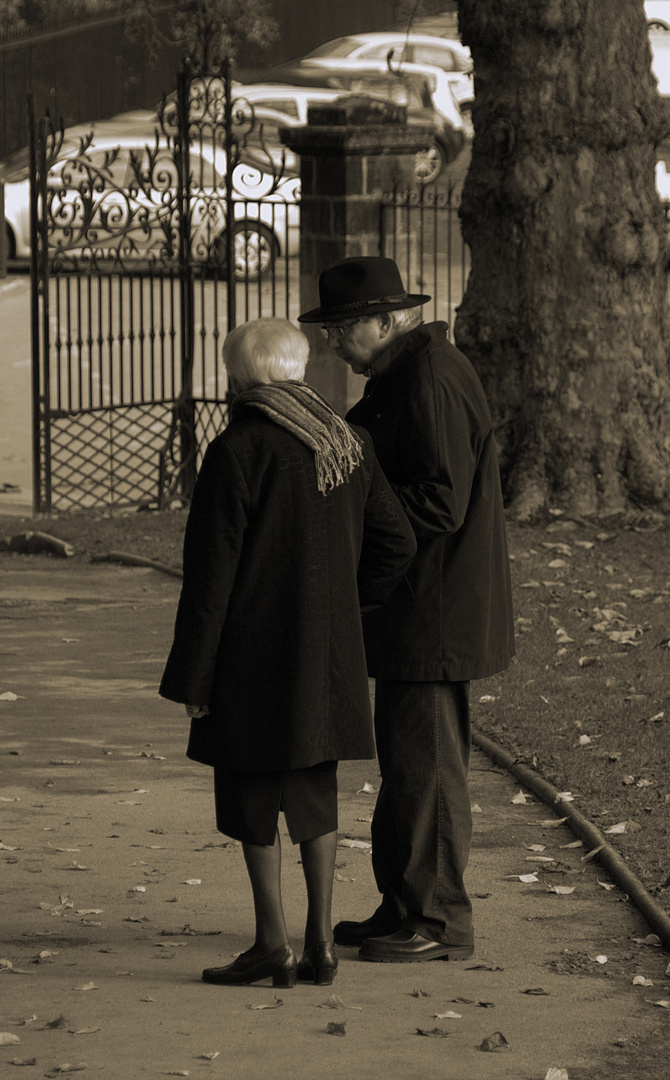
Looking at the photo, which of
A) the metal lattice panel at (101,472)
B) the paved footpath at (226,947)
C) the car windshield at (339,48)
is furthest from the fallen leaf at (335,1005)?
the car windshield at (339,48)

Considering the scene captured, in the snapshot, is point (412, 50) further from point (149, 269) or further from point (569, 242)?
point (569, 242)

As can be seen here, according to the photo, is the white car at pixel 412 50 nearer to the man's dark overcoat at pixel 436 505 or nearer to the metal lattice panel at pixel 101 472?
the metal lattice panel at pixel 101 472

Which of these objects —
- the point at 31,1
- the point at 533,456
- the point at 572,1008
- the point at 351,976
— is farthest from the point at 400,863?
the point at 31,1

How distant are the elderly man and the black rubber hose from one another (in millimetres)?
572

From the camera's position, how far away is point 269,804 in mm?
4141

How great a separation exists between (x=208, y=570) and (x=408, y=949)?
1.18 meters

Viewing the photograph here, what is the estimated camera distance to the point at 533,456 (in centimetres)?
1127

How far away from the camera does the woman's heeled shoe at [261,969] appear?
4.22 m

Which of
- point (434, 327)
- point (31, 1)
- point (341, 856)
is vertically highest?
point (31, 1)

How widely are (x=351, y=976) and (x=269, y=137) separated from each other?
18682mm

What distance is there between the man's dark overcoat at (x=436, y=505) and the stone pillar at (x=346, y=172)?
7839 mm

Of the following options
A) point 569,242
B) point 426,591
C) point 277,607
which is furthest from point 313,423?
point 569,242

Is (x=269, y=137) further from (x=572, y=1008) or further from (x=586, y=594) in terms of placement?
(x=572, y=1008)

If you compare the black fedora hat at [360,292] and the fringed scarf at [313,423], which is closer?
the fringed scarf at [313,423]
